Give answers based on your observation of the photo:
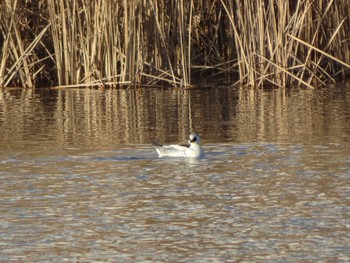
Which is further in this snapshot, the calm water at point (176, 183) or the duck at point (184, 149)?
the duck at point (184, 149)

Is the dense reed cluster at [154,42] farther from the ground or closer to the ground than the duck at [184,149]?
farther from the ground

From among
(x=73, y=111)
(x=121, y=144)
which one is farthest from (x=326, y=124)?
(x=73, y=111)

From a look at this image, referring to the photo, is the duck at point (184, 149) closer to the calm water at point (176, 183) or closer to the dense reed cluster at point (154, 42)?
the calm water at point (176, 183)

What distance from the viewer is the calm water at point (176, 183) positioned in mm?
6384

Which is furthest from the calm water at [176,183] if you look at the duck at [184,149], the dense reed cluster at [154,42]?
the dense reed cluster at [154,42]

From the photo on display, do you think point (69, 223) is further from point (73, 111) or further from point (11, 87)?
point (11, 87)

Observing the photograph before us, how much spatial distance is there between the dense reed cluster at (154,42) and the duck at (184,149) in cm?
577

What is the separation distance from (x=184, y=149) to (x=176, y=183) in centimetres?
135

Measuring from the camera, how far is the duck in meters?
9.75

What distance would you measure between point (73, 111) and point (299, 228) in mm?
7466

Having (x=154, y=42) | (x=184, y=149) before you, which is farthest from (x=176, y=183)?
(x=154, y=42)

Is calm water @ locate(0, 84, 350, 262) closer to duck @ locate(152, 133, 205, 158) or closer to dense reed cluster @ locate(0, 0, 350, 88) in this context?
duck @ locate(152, 133, 205, 158)

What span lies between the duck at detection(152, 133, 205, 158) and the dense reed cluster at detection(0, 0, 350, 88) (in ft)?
18.9

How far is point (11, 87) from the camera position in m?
17.1
